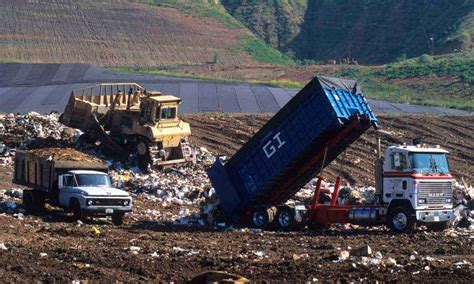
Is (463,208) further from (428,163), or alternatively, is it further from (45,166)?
(45,166)

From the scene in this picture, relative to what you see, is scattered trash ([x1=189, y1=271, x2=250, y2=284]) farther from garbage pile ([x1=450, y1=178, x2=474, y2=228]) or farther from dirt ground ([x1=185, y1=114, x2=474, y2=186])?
dirt ground ([x1=185, y1=114, x2=474, y2=186])

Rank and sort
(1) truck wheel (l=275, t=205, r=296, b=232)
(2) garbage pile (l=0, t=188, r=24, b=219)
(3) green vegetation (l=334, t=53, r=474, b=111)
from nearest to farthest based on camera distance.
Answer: (1) truck wheel (l=275, t=205, r=296, b=232) < (2) garbage pile (l=0, t=188, r=24, b=219) < (3) green vegetation (l=334, t=53, r=474, b=111)

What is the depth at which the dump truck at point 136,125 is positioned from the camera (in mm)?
35094

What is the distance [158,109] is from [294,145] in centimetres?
1081

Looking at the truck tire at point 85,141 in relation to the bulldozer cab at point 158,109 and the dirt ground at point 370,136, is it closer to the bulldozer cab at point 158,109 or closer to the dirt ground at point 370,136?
the bulldozer cab at point 158,109

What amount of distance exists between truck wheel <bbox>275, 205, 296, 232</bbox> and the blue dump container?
0.51 metres

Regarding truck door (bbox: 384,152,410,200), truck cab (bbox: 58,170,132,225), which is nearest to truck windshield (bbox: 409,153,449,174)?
truck door (bbox: 384,152,410,200)

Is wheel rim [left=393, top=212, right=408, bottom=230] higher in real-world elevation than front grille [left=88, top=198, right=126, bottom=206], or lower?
lower

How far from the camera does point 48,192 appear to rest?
88.7 ft

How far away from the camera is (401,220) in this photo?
24141 millimetres

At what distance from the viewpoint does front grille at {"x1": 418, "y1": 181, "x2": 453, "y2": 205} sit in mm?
24250

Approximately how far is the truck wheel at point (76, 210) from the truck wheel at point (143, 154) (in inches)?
362

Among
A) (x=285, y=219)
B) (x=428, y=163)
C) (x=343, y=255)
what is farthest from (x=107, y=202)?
(x=343, y=255)

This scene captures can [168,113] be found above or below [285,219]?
above
